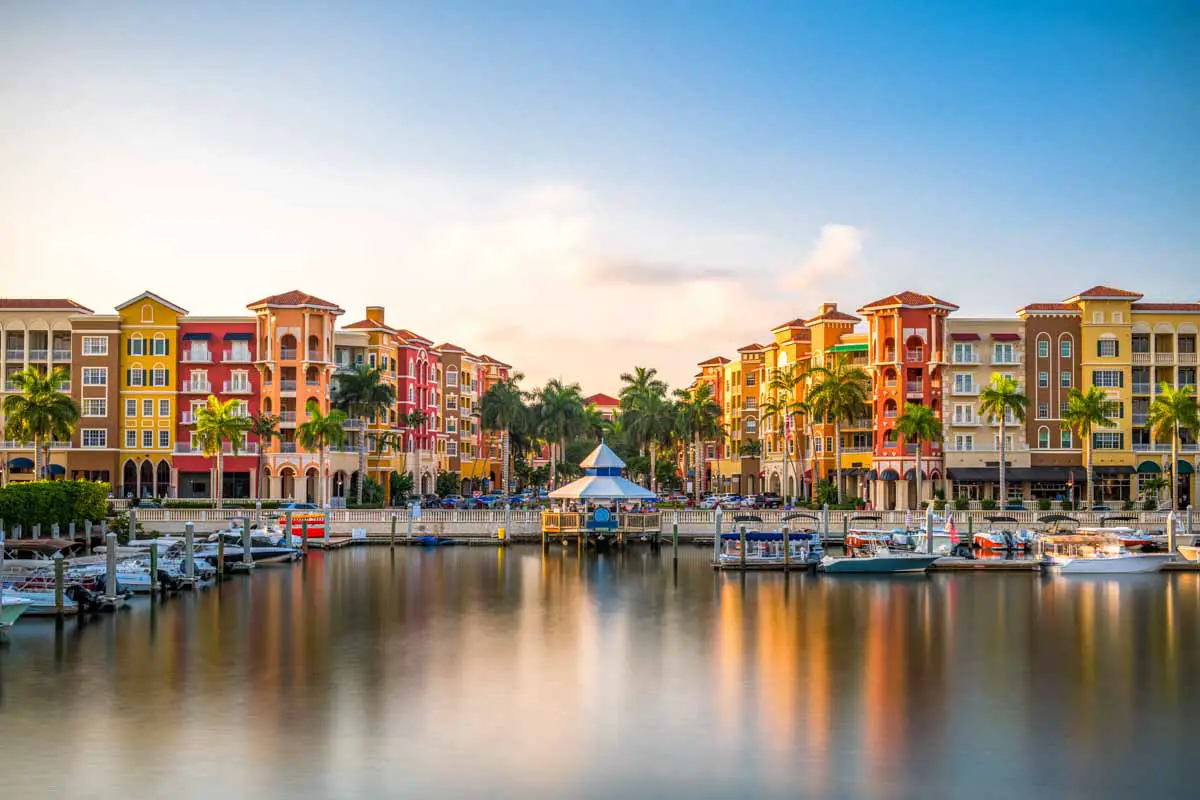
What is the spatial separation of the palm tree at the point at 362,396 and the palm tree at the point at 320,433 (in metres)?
1.77

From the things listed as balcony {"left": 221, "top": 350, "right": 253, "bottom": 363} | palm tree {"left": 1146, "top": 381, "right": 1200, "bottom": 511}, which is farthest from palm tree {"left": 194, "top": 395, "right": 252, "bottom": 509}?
palm tree {"left": 1146, "top": 381, "right": 1200, "bottom": 511}

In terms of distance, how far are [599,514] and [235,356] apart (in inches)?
1577

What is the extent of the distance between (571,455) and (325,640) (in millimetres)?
143039

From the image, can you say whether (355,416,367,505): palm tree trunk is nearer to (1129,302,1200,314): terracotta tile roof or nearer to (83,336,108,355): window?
(83,336,108,355): window

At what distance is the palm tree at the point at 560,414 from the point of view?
125 m

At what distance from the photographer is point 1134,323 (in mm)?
97562

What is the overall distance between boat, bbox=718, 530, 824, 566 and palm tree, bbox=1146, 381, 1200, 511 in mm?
35402

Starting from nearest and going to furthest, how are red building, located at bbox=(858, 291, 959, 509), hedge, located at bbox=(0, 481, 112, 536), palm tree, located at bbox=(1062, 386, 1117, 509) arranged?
hedge, located at bbox=(0, 481, 112, 536) → palm tree, located at bbox=(1062, 386, 1117, 509) → red building, located at bbox=(858, 291, 959, 509)

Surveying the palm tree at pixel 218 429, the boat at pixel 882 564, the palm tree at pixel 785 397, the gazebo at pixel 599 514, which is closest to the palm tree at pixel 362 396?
the palm tree at pixel 218 429

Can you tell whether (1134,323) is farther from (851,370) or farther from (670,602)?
(670,602)

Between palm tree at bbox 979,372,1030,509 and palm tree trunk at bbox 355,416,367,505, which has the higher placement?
palm tree at bbox 979,372,1030,509

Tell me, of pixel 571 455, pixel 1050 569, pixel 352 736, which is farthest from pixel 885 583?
pixel 571 455

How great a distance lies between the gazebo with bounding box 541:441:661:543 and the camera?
77625 mm

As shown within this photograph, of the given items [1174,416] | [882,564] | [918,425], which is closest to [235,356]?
[918,425]
